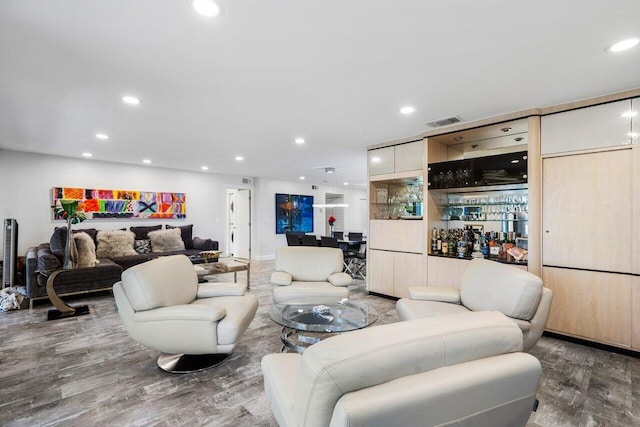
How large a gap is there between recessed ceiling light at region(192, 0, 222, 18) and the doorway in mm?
7263

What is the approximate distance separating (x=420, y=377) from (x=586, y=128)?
3.48m

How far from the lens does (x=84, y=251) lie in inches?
183

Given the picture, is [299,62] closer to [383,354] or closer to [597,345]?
[383,354]

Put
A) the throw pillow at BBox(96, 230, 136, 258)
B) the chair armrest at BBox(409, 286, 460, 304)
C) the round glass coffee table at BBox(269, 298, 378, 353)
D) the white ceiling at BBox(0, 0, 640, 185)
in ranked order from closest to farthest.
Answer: the white ceiling at BBox(0, 0, 640, 185), the round glass coffee table at BBox(269, 298, 378, 353), the chair armrest at BBox(409, 286, 460, 304), the throw pillow at BBox(96, 230, 136, 258)

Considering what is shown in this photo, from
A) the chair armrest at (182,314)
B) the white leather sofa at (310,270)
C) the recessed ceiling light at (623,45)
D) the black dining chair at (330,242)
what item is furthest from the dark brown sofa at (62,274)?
the recessed ceiling light at (623,45)

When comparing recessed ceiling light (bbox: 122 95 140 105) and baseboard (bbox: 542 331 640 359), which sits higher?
recessed ceiling light (bbox: 122 95 140 105)

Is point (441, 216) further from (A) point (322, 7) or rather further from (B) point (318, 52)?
(A) point (322, 7)

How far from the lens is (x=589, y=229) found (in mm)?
3080

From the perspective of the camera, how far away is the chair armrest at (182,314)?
2.34 m

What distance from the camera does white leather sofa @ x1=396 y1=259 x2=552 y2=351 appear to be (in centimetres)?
237

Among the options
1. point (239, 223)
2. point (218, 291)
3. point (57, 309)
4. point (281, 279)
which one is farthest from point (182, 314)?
point (239, 223)

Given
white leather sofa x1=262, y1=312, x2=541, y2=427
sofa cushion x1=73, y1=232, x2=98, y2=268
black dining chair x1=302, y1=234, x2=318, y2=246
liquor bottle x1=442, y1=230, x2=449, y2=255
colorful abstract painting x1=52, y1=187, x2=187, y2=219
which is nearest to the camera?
white leather sofa x1=262, y1=312, x2=541, y2=427

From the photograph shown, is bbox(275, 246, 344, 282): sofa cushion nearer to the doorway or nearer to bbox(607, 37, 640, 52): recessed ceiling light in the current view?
bbox(607, 37, 640, 52): recessed ceiling light

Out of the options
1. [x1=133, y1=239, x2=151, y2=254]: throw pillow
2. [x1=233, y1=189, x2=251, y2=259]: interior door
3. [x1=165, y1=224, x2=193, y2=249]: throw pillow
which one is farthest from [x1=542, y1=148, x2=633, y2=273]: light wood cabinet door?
[x1=233, y1=189, x2=251, y2=259]: interior door
